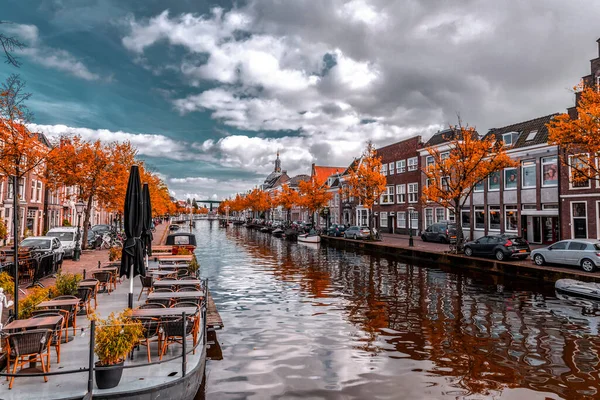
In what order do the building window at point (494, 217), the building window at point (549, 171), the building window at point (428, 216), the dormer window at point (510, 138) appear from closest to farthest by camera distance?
1. the building window at point (549, 171)
2. the dormer window at point (510, 138)
3. the building window at point (494, 217)
4. the building window at point (428, 216)

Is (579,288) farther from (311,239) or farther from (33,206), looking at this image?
(33,206)

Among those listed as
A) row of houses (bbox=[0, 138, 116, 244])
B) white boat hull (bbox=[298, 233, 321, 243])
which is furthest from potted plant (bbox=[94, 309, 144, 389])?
white boat hull (bbox=[298, 233, 321, 243])

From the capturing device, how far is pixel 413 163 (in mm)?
48125

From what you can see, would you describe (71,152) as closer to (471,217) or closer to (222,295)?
(222,295)

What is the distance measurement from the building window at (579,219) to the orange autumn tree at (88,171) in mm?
35829

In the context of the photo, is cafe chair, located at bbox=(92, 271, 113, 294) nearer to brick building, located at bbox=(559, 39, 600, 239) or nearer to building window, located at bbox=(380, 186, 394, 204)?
brick building, located at bbox=(559, 39, 600, 239)

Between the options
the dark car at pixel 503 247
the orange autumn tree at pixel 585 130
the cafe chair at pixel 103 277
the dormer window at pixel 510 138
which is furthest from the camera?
the dormer window at pixel 510 138

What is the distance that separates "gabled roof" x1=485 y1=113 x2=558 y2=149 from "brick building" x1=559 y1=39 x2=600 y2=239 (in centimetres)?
351

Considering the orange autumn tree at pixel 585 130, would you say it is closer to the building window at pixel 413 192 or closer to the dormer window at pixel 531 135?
the dormer window at pixel 531 135

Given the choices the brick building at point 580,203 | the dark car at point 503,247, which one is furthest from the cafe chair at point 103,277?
the brick building at point 580,203

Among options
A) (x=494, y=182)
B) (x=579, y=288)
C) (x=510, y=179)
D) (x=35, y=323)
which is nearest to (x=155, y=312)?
(x=35, y=323)

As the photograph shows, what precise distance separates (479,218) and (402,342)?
31406 mm

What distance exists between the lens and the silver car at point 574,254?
18391 millimetres

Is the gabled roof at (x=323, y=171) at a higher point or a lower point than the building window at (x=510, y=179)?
higher
